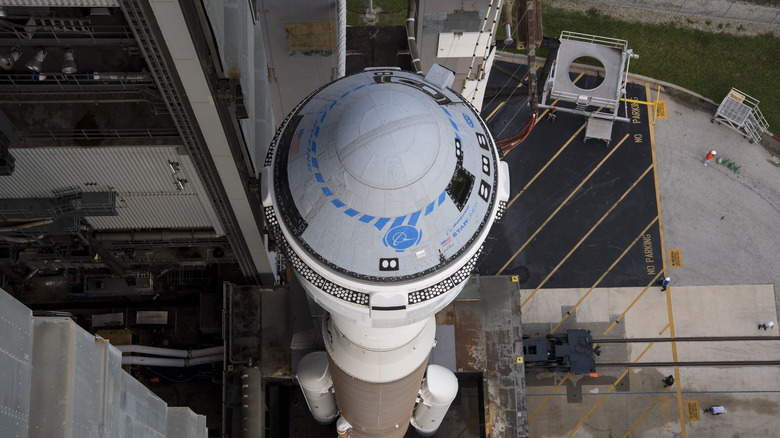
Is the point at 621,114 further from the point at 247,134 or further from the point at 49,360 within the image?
the point at 49,360

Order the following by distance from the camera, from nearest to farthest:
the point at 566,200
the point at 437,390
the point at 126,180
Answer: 1. the point at 126,180
2. the point at 437,390
3. the point at 566,200

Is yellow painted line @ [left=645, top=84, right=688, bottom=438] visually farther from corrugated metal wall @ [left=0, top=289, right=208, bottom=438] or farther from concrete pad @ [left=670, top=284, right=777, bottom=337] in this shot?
corrugated metal wall @ [left=0, top=289, right=208, bottom=438]

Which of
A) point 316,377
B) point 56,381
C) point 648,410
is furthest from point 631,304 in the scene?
point 56,381

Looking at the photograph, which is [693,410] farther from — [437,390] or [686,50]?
[686,50]

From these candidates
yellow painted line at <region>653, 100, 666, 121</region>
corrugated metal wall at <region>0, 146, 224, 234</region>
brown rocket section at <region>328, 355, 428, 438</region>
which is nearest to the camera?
brown rocket section at <region>328, 355, 428, 438</region>

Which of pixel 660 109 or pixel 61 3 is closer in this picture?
pixel 61 3

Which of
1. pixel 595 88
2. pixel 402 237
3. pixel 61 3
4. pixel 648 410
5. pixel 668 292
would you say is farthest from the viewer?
pixel 595 88

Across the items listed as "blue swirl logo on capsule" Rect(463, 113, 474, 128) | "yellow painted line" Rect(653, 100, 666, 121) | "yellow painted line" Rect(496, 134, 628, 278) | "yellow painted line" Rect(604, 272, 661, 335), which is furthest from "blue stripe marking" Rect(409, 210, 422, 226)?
"yellow painted line" Rect(653, 100, 666, 121)
